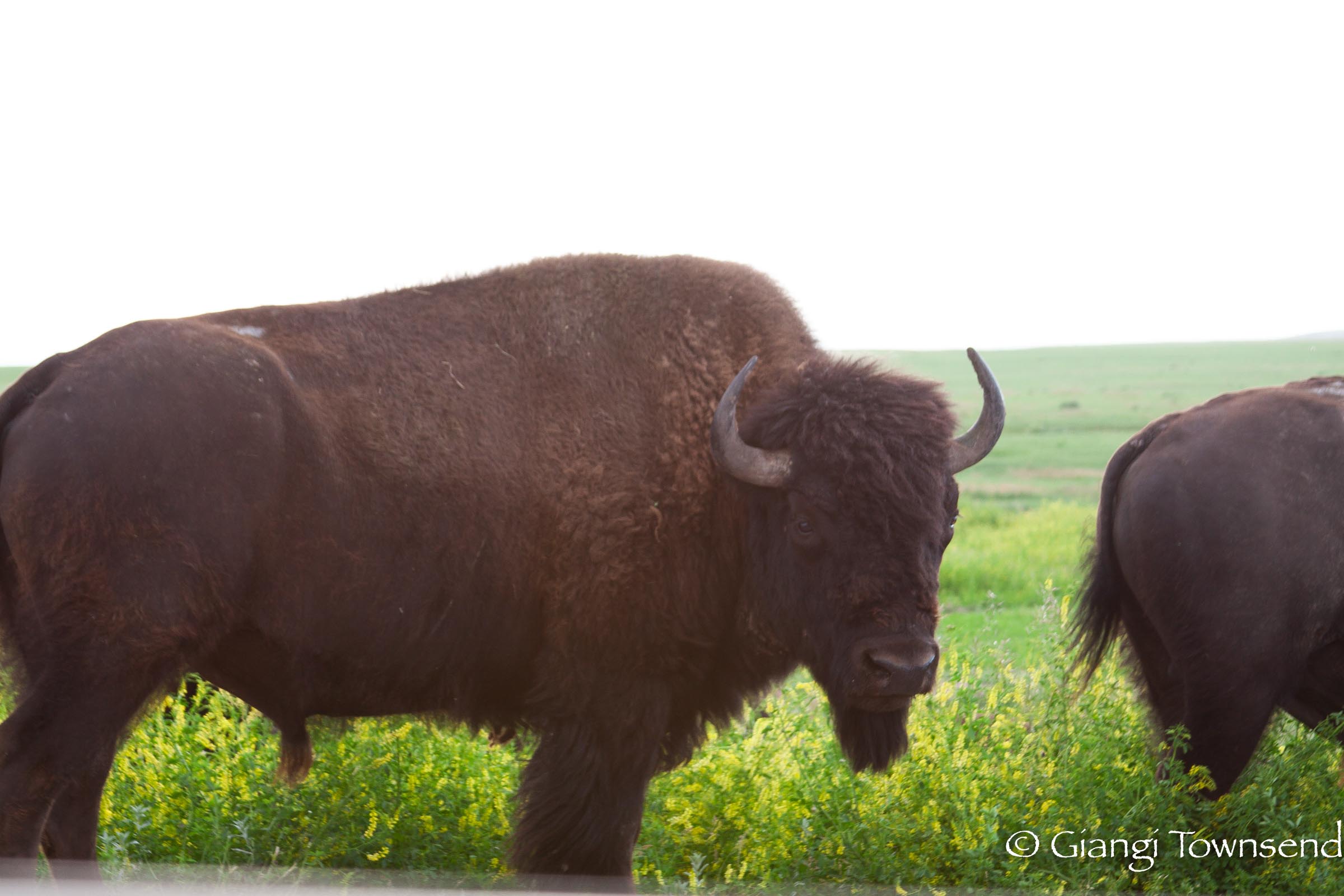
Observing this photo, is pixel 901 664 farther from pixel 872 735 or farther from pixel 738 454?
pixel 738 454

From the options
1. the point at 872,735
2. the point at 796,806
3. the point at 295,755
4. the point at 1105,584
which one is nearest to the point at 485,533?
the point at 295,755

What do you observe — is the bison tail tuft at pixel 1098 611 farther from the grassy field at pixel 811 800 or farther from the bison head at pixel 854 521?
the bison head at pixel 854 521

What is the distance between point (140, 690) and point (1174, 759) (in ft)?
11.0

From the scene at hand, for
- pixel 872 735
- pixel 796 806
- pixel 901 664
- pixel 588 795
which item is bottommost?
pixel 796 806

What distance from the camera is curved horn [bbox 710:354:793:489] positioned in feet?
11.4

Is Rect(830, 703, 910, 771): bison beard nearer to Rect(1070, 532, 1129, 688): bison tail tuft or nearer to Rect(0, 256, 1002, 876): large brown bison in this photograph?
Rect(0, 256, 1002, 876): large brown bison

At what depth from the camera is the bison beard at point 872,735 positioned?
3.60 meters

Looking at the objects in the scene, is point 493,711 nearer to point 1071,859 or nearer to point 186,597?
point 186,597

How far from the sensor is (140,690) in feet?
10.3

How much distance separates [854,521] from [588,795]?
1.15 m

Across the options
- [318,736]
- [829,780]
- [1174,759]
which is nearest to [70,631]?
[318,736]

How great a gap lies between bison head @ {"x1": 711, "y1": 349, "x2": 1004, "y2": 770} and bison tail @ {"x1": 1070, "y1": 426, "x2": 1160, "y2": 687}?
116 centimetres

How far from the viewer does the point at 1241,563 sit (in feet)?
13.4

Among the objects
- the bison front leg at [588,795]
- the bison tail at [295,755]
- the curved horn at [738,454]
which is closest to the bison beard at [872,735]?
the bison front leg at [588,795]
